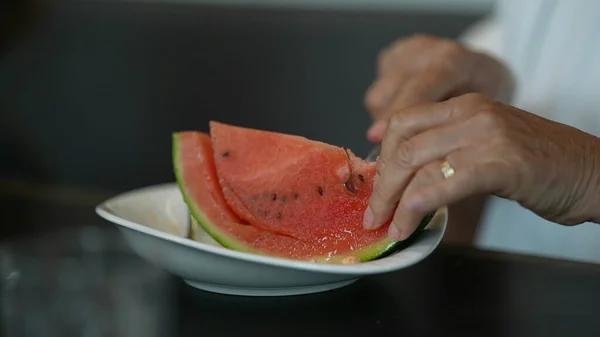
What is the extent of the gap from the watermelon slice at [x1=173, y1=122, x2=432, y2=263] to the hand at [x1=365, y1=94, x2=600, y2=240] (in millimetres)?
42

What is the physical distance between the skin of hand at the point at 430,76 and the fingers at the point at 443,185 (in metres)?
0.38

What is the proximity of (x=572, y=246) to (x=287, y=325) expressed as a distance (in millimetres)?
635

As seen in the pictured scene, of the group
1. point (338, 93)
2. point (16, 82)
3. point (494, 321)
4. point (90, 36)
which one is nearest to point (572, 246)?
point (494, 321)

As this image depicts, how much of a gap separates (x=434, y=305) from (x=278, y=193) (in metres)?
0.19

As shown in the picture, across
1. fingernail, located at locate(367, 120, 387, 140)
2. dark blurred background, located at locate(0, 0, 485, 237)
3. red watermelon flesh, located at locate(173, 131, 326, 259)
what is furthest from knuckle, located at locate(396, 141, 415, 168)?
dark blurred background, located at locate(0, 0, 485, 237)

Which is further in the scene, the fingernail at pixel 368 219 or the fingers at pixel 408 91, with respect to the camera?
the fingers at pixel 408 91

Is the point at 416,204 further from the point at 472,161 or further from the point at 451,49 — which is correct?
the point at 451,49

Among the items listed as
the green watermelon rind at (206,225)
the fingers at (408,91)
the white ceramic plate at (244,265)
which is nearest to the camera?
the white ceramic plate at (244,265)

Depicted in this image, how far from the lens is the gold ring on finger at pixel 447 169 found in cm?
66

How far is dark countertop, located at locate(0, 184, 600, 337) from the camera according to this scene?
0.66 metres

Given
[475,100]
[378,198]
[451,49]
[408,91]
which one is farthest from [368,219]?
[451,49]

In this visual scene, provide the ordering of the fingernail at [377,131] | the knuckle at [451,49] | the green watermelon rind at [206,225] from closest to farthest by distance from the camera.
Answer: the green watermelon rind at [206,225] → the fingernail at [377,131] → the knuckle at [451,49]

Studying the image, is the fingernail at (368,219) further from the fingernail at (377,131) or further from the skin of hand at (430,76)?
the skin of hand at (430,76)

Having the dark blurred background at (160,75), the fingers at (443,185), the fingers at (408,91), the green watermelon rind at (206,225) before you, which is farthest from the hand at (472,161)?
the dark blurred background at (160,75)
